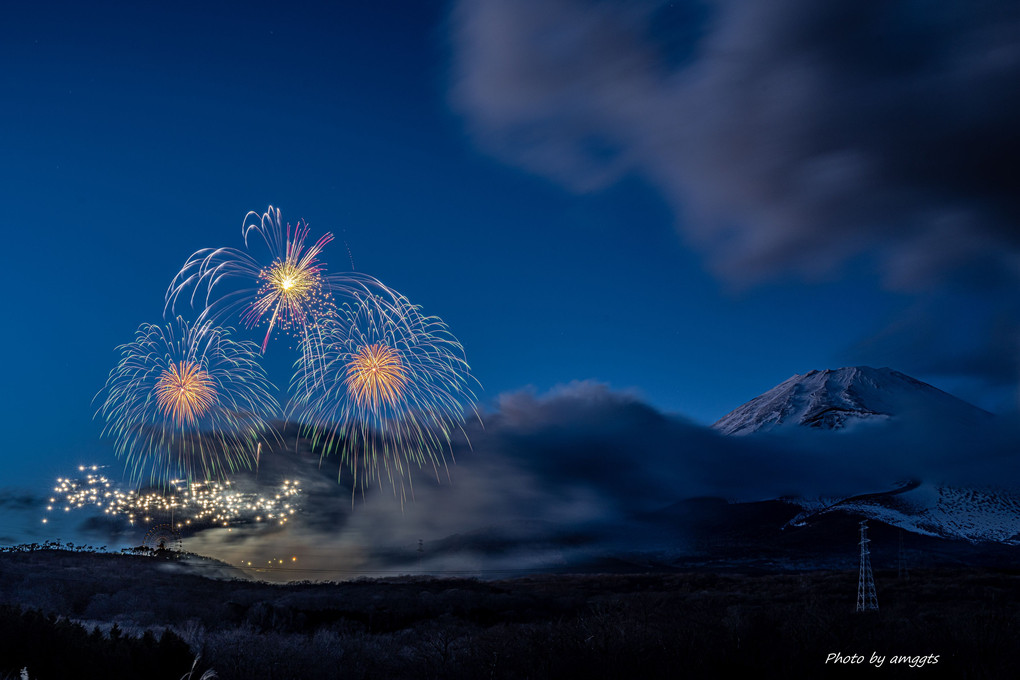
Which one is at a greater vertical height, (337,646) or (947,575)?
(337,646)

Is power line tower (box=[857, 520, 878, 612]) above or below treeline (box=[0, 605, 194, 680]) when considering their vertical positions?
below

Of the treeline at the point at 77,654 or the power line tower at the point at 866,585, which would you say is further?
the power line tower at the point at 866,585

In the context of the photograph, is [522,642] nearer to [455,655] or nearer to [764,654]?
[455,655]

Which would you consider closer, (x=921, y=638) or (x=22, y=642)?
(x=22, y=642)

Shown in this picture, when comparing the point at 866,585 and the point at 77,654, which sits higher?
the point at 77,654

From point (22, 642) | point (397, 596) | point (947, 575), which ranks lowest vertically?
point (947, 575)

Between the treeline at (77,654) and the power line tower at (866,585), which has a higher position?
the treeline at (77,654)

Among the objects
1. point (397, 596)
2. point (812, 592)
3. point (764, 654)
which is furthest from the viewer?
point (812, 592)

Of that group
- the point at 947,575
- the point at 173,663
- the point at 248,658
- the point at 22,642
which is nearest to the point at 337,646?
the point at 248,658

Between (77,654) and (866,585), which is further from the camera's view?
(866,585)

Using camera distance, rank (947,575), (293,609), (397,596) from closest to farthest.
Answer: (293,609), (397,596), (947,575)

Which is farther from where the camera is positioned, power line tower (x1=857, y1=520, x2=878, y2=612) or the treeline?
power line tower (x1=857, y1=520, x2=878, y2=612)
